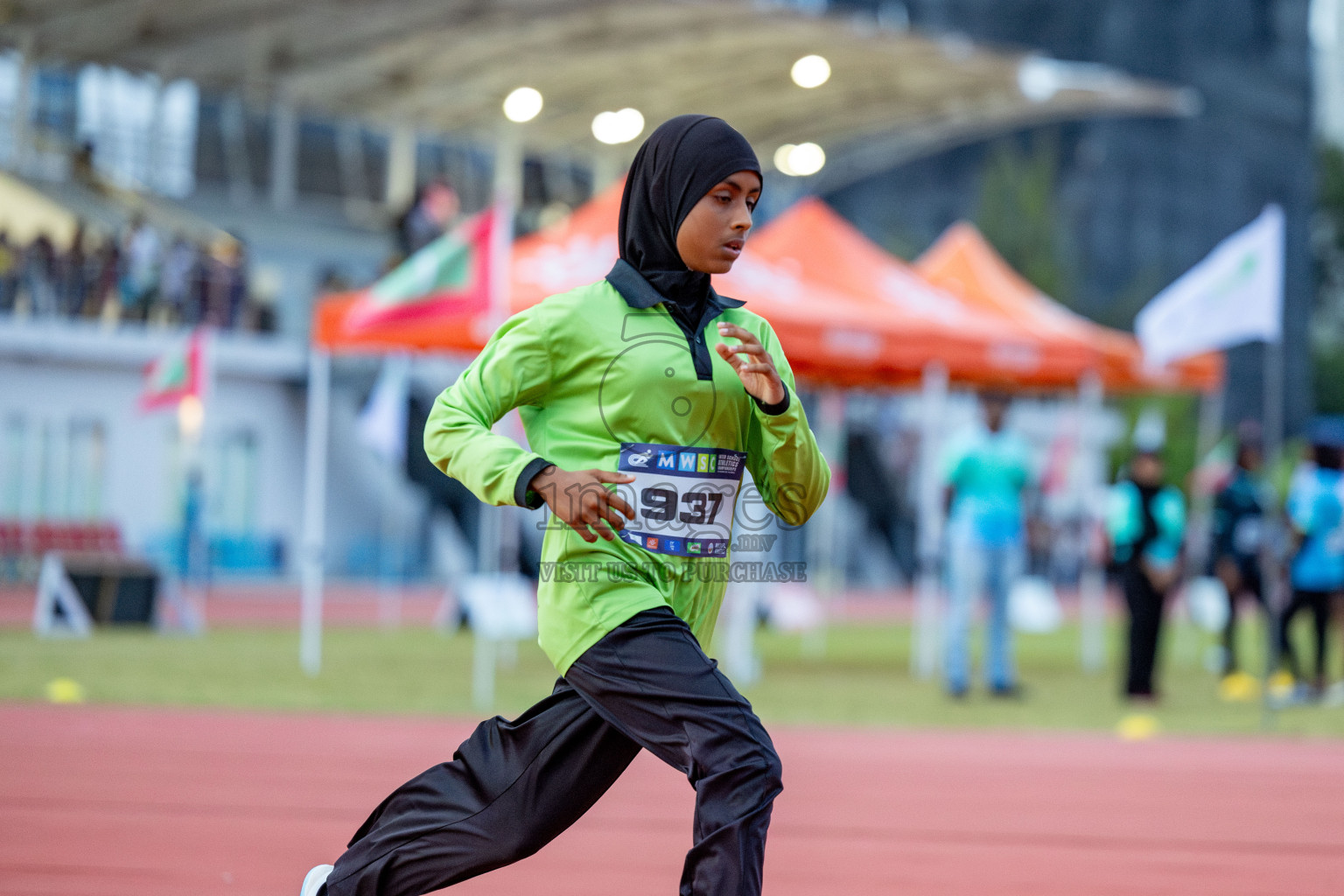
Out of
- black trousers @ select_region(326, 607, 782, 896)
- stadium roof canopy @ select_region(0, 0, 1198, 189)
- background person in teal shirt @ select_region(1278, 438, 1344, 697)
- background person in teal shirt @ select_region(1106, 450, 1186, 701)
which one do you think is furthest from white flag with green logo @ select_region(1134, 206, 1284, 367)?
stadium roof canopy @ select_region(0, 0, 1198, 189)

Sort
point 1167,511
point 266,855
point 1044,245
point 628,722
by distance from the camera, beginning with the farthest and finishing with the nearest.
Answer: point 1044,245, point 1167,511, point 266,855, point 628,722

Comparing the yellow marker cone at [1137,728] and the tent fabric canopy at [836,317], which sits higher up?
the tent fabric canopy at [836,317]

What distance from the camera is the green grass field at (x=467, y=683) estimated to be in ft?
34.1

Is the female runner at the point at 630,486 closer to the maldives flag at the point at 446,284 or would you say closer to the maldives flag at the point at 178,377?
the maldives flag at the point at 446,284

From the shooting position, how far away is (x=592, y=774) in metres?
3.33

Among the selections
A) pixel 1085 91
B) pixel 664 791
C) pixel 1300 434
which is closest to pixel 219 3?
pixel 1085 91

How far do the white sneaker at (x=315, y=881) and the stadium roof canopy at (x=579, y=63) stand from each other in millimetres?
24829

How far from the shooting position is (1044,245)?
38500 mm

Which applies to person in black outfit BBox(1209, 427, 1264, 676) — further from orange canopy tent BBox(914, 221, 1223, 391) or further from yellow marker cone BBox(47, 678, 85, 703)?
yellow marker cone BBox(47, 678, 85, 703)

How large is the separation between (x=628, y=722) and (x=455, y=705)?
746 cm

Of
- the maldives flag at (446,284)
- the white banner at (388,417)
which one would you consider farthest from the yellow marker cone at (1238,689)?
the white banner at (388,417)

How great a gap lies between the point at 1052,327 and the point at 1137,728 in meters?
5.26

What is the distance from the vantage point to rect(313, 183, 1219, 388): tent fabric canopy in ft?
38.5

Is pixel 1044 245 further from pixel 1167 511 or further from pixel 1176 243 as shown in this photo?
pixel 1167 511
